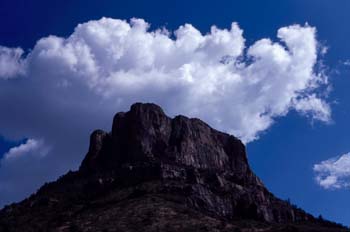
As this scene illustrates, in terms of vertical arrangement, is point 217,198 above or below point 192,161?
below

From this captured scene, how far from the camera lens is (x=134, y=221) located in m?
123

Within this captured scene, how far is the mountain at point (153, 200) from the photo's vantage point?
126 metres

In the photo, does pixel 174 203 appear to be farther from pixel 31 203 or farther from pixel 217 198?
pixel 31 203

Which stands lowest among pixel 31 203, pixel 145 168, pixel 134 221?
pixel 134 221

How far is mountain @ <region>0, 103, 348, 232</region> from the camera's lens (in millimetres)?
126000

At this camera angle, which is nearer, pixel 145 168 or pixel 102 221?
pixel 102 221

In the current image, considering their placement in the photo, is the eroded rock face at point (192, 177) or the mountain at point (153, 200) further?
the eroded rock face at point (192, 177)

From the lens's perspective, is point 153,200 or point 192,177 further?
point 192,177

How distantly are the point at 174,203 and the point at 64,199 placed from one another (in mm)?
38424

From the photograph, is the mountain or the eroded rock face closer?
the mountain

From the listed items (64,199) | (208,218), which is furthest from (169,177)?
(208,218)

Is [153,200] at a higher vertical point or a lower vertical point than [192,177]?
lower

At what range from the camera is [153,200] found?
138375mm

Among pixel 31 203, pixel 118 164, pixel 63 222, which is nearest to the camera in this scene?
pixel 63 222
